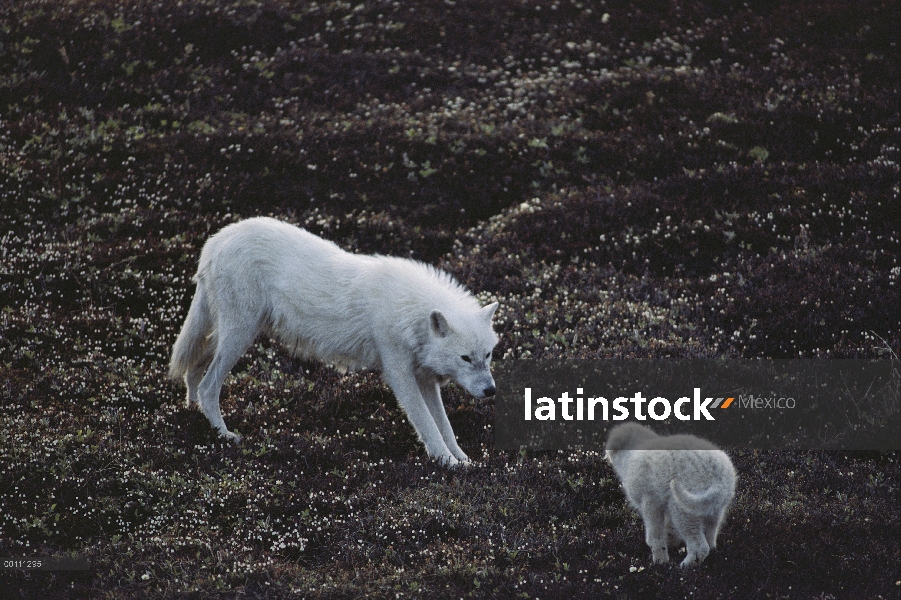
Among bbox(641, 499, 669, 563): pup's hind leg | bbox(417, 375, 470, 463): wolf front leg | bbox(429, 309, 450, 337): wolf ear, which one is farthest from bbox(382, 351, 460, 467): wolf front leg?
bbox(641, 499, 669, 563): pup's hind leg

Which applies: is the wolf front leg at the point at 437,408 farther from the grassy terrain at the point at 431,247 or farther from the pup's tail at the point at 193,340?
the pup's tail at the point at 193,340

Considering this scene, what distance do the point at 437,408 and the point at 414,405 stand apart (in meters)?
0.57

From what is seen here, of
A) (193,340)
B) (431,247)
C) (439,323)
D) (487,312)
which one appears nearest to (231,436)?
(193,340)

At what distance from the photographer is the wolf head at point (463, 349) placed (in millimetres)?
8992

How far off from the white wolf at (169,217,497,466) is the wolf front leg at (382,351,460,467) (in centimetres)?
1

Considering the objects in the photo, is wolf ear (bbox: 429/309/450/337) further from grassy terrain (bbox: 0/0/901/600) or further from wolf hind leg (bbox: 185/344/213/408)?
wolf hind leg (bbox: 185/344/213/408)

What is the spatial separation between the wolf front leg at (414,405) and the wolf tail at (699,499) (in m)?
2.97

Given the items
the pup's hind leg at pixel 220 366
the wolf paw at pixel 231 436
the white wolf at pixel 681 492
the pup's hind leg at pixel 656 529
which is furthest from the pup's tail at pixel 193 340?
the pup's hind leg at pixel 656 529

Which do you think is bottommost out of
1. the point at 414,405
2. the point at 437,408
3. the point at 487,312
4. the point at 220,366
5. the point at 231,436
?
the point at 231,436

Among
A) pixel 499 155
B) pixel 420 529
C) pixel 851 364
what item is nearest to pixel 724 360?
pixel 851 364

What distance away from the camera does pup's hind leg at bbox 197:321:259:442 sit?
9.91m

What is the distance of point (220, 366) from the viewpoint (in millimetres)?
9992

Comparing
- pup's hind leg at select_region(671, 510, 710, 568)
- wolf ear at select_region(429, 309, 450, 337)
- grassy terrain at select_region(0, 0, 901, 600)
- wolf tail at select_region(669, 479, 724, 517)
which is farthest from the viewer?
wolf ear at select_region(429, 309, 450, 337)

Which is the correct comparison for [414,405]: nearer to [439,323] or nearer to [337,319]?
[439,323]
